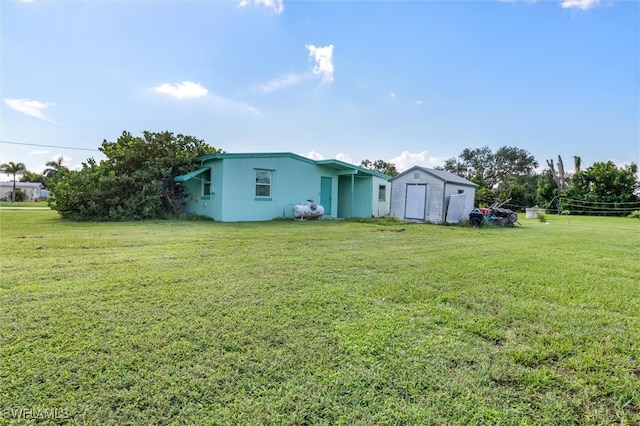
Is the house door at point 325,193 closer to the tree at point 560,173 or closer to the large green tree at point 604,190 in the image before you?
the large green tree at point 604,190

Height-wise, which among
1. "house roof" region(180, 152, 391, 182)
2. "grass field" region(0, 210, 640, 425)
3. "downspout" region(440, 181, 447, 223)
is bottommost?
"grass field" region(0, 210, 640, 425)

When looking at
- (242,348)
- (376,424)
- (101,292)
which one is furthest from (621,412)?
(101,292)

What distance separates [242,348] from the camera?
2.17 metres

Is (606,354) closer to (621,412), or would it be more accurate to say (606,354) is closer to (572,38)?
(621,412)

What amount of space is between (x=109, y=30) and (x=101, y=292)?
8.86 meters

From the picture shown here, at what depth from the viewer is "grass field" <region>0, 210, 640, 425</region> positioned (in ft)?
5.34

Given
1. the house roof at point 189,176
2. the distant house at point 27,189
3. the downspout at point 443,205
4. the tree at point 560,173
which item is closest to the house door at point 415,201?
the downspout at point 443,205

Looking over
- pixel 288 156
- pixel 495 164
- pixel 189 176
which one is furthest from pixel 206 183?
pixel 495 164

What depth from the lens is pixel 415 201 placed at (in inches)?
569

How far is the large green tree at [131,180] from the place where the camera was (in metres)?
11.3

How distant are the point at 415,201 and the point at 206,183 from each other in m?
9.21

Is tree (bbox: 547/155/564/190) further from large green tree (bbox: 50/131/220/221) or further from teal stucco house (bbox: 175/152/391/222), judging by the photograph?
large green tree (bbox: 50/131/220/221)

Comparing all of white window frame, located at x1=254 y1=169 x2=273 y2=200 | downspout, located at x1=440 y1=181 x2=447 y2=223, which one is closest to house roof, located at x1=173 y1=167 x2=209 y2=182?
white window frame, located at x1=254 y1=169 x2=273 y2=200

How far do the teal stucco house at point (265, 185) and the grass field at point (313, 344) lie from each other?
7505 millimetres
